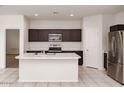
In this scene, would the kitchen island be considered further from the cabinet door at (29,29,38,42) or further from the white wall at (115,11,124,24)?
the cabinet door at (29,29,38,42)

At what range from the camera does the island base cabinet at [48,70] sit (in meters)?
5.40

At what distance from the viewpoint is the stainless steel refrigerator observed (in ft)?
17.1

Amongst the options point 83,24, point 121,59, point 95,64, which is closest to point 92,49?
point 95,64

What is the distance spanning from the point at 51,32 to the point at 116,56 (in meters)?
4.44

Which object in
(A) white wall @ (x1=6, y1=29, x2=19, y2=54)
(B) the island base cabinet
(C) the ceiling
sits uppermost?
(C) the ceiling

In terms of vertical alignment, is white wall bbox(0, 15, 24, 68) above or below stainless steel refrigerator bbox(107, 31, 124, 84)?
above

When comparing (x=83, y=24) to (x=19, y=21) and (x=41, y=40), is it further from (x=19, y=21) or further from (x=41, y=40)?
(x=19, y=21)

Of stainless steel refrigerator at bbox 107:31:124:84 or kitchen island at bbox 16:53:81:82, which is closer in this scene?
stainless steel refrigerator at bbox 107:31:124:84

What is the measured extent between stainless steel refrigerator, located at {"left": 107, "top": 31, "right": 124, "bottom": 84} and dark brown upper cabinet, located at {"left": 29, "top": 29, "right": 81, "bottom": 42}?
327 cm

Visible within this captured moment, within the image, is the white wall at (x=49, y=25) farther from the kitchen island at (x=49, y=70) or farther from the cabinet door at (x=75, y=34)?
the kitchen island at (x=49, y=70)

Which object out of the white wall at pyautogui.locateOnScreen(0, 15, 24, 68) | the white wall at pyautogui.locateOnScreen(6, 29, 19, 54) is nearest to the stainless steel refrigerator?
the white wall at pyautogui.locateOnScreen(0, 15, 24, 68)

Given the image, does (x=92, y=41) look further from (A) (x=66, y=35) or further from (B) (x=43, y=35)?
(B) (x=43, y=35)

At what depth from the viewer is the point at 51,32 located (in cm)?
927
